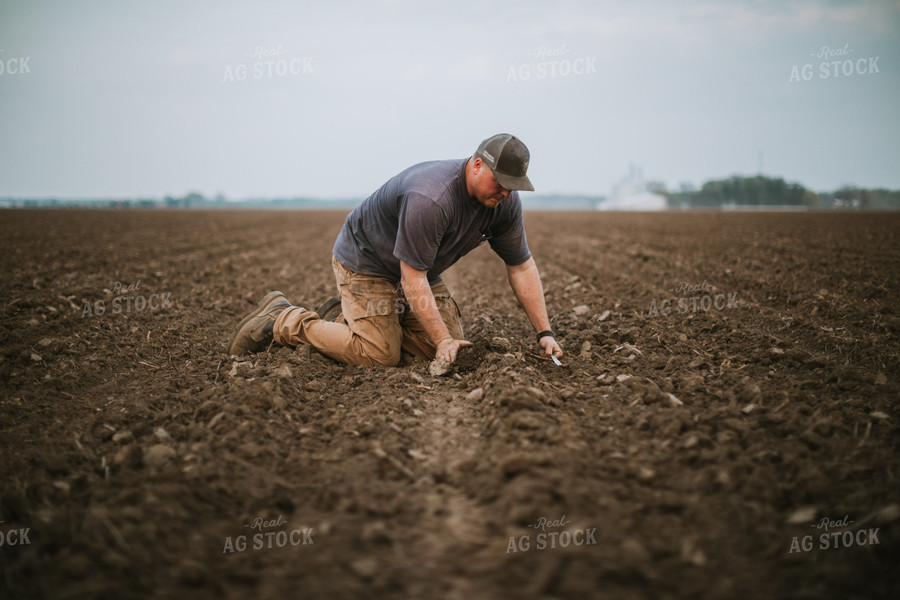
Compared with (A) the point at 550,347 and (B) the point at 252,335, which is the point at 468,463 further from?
(B) the point at 252,335

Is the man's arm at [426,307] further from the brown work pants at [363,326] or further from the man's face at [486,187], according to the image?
the man's face at [486,187]

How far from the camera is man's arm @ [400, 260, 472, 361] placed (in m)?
A: 3.64

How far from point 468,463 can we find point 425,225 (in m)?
1.62

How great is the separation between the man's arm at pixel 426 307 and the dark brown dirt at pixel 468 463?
264mm

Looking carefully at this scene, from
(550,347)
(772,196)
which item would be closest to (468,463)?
(550,347)

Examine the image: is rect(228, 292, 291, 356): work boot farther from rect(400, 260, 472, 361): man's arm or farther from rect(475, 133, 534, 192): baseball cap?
rect(475, 133, 534, 192): baseball cap

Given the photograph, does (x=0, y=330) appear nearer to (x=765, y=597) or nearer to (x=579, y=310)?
(x=579, y=310)

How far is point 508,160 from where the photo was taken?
336 centimetres

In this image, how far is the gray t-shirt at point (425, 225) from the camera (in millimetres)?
3564

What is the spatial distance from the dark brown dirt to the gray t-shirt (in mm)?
816

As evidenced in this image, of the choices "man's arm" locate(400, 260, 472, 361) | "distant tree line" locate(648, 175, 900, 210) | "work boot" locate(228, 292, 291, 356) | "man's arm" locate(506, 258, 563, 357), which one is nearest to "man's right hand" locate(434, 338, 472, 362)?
"man's arm" locate(400, 260, 472, 361)

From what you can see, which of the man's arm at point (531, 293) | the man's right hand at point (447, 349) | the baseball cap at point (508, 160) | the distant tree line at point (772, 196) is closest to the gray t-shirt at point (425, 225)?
the man's arm at point (531, 293)

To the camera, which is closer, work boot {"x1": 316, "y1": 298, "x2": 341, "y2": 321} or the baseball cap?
the baseball cap

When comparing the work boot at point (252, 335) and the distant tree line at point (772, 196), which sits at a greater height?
the distant tree line at point (772, 196)
